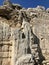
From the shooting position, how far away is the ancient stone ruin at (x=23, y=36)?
14625mm

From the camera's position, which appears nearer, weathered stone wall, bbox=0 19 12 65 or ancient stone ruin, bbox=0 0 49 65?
ancient stone ruin, bbox=0 0 49 65

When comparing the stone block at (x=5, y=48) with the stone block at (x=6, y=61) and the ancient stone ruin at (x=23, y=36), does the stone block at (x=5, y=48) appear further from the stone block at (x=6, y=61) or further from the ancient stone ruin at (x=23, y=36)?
the stone block at (x=6, y=61)

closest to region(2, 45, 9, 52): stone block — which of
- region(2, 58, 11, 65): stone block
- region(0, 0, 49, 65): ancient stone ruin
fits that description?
region(0, 0, 49, 65): ancient stone ruin

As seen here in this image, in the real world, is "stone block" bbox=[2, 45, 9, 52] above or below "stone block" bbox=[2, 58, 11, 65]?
above

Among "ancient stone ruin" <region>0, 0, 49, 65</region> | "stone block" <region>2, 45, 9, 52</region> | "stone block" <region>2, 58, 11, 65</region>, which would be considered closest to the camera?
"ancient stone ruin" <region>0, 0, 49, 65</region>

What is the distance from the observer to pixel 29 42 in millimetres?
15383

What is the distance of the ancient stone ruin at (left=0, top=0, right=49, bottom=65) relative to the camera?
14625mm

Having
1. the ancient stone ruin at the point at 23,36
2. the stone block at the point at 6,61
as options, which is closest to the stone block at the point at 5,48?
the ancient stone ruin at the point at 23,36

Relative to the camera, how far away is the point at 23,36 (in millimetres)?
15297

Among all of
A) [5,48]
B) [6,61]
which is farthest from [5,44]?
[6,61]

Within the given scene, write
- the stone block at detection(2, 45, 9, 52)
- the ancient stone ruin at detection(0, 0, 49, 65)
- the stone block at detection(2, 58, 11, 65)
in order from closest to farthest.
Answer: the ancient stone ruin at detection(0, 0, 49, 65) < the stone block at detection(2, 58, 11, 65) < the stone block at detection(2, 45, 9, 52)

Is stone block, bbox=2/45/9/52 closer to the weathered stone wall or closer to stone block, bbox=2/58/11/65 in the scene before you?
the weathered stone wall

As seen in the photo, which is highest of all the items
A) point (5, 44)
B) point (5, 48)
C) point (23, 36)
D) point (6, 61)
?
point (23, 36)

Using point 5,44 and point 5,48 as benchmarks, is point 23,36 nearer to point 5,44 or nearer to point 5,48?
point 5,44
